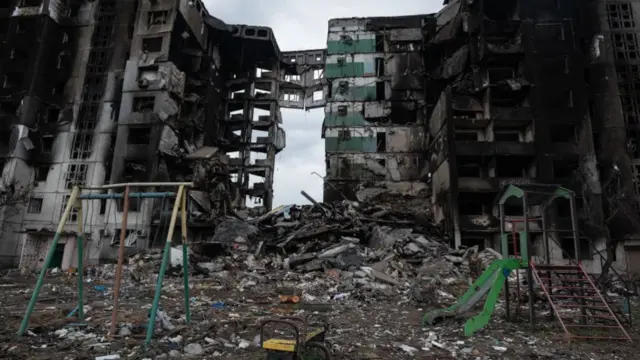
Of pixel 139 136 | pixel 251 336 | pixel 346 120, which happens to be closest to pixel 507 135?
pixel 346 120

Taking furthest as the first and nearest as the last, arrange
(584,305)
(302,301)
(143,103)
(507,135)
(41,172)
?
(41,172)
(143,103)
(507,135)
(302,301)
(584,305)

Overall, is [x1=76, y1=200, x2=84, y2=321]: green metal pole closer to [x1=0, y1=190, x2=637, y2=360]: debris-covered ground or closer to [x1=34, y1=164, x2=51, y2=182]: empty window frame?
[x1=0, y1=190, x2=637, y2=360]: debris-covered ground

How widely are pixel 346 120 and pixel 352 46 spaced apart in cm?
824

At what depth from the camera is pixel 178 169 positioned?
3198cm

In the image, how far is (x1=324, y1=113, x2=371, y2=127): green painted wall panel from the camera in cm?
3688

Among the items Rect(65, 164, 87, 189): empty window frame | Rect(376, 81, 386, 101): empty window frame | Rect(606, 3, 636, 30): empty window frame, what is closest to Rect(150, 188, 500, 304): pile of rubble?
Rect(376, 81, 386, 101): empty window frame

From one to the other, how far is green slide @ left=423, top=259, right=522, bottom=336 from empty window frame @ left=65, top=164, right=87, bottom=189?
32.7 m

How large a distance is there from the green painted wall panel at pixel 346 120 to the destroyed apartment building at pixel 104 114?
10.6 metres

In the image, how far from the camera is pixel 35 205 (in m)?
32.3

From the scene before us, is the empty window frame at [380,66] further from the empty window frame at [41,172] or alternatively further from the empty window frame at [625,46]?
the empty window frame at [41,172]

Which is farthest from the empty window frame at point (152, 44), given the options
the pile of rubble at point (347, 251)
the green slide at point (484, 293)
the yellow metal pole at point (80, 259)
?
the green slide at point (484, 293)

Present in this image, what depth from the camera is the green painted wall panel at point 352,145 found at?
35750mm

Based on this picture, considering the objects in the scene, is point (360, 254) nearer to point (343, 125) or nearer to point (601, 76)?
point (343, 125)

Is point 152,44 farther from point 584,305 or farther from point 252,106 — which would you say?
point 584,305
